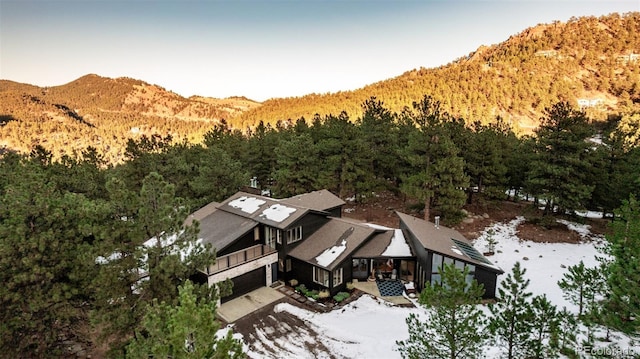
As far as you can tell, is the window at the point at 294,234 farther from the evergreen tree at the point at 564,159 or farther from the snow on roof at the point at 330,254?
the evergreen tree at the point at 564,159

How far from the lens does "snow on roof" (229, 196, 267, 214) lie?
22.9 metres

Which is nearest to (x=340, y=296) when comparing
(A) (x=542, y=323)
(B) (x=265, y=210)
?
(B) (x=265, y=210)

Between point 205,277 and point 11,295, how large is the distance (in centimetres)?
838

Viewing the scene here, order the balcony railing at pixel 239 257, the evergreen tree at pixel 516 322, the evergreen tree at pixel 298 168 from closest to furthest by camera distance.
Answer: the evergreen tree at pixel 516 322, the balcony railing at pixel 239 257, the evergreen tree at pixel 298 168

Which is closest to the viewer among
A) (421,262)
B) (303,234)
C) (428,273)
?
(428,273)

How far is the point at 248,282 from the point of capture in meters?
19.7

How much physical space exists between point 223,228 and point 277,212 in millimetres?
3723

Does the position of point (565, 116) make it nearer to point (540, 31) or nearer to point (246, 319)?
point (246, 319)

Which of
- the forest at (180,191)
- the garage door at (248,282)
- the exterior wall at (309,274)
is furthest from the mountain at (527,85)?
the garage door at (248,282)

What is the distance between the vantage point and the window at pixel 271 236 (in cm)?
2114

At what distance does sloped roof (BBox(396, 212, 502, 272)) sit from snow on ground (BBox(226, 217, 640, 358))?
3.33 meters

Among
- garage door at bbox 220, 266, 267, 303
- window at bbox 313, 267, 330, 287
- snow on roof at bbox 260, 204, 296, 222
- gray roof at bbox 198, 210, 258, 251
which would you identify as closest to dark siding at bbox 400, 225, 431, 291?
window at bbox 313, 267, 330, 287

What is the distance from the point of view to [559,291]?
18.7m

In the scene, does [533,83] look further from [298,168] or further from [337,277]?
[337,277]
